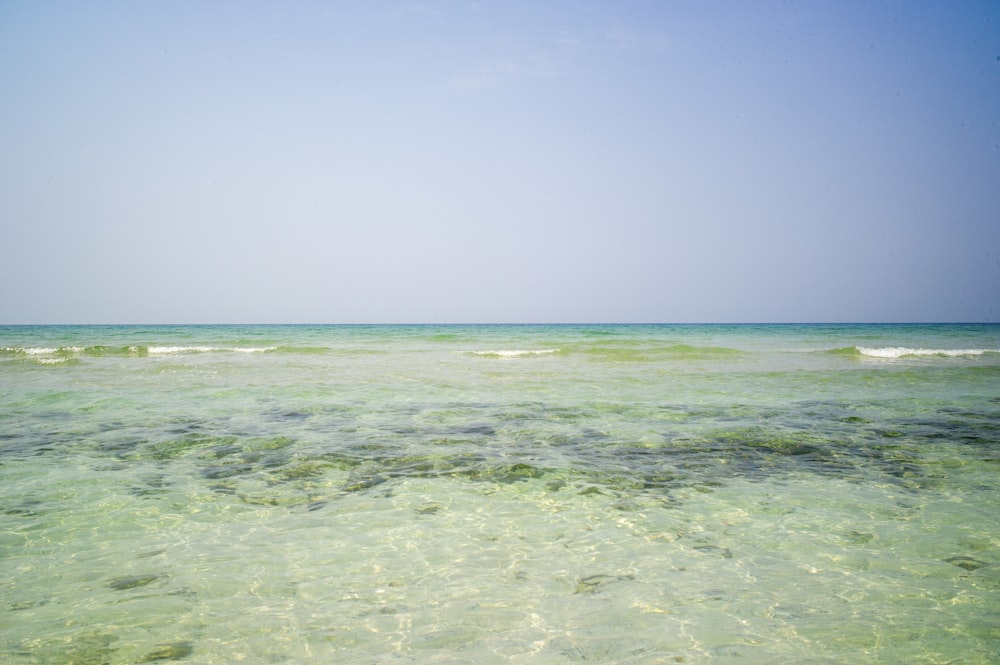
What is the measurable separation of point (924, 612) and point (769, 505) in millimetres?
2126

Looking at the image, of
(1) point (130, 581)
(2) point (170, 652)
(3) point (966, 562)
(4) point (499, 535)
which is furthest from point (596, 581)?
(1) point (130, 581)

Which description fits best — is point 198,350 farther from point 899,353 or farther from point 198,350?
point 899,353

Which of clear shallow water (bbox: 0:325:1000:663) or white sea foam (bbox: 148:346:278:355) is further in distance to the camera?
white sea foam (bbox: 148:346:278:355)

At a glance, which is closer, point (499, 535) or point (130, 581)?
point (130, 581)

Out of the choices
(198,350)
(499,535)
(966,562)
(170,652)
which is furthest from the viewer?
(198,350)

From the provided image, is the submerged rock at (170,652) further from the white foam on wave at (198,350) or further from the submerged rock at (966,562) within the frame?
the white foam on wave at (198,350)

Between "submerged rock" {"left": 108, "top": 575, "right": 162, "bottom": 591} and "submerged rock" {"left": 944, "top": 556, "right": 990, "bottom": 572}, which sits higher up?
"submerged rock" {"left": 108, "top": 575, "right": 162, "bottom": 591}

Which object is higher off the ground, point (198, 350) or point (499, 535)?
point (198, 350)

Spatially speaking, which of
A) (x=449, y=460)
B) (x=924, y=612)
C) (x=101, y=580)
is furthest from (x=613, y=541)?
(x=101, y=580)

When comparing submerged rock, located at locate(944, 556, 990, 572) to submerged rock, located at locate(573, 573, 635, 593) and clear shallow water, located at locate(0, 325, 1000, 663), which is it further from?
submerged rock, located at locate(573, 573, 635, 593)

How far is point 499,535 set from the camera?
5.29 metres

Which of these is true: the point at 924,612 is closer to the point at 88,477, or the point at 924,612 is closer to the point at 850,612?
the point at 850,612

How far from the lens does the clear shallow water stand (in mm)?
3619

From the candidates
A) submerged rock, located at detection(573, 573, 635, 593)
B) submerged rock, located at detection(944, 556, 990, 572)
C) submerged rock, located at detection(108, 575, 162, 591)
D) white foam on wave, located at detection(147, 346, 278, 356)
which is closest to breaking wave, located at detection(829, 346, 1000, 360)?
submerged rock, located at detection(944, 556, 990, 572)
